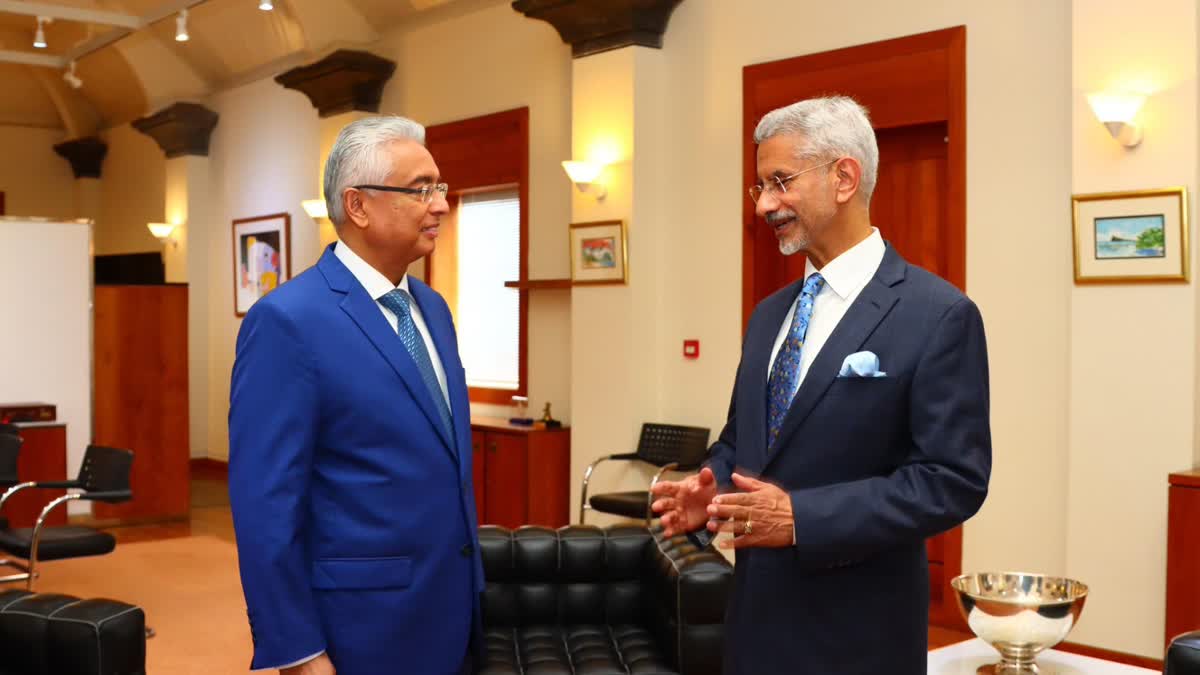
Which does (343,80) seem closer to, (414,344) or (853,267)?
(414,344)

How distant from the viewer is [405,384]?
7.38ft

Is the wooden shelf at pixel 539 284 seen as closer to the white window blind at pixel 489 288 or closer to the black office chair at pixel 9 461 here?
the white window blind at pixel 489 288

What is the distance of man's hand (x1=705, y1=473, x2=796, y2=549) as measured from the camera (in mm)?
1813

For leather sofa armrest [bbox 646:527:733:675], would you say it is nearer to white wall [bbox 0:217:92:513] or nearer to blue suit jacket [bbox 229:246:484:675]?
blue suit jacket [bbox 229:246:484:675]

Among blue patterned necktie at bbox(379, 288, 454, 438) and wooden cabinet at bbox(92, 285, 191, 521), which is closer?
blue patterned necktie at bbox(379, 288, 454, 438)

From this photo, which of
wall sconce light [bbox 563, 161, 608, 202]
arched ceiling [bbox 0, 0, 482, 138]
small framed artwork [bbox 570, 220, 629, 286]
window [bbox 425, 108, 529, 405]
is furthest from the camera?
arched ceiling [bbox 0, 0, 482, 138]

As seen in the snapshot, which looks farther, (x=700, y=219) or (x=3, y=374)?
(x=3, y=374)

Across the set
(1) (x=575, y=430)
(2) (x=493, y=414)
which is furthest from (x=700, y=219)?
(2) (x=493, y=414)

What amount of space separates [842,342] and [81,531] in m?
5.10

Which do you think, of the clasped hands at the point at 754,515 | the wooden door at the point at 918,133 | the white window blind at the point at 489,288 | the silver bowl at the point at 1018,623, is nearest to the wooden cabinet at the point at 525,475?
the white window blind at the point at 489,288

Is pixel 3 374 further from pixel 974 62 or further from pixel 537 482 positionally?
pixel 974 62

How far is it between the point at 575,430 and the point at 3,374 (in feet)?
13.2

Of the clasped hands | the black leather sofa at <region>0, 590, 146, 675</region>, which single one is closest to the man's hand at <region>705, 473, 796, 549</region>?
the clasped hands

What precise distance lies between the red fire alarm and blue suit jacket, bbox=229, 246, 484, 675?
499 centimetres
